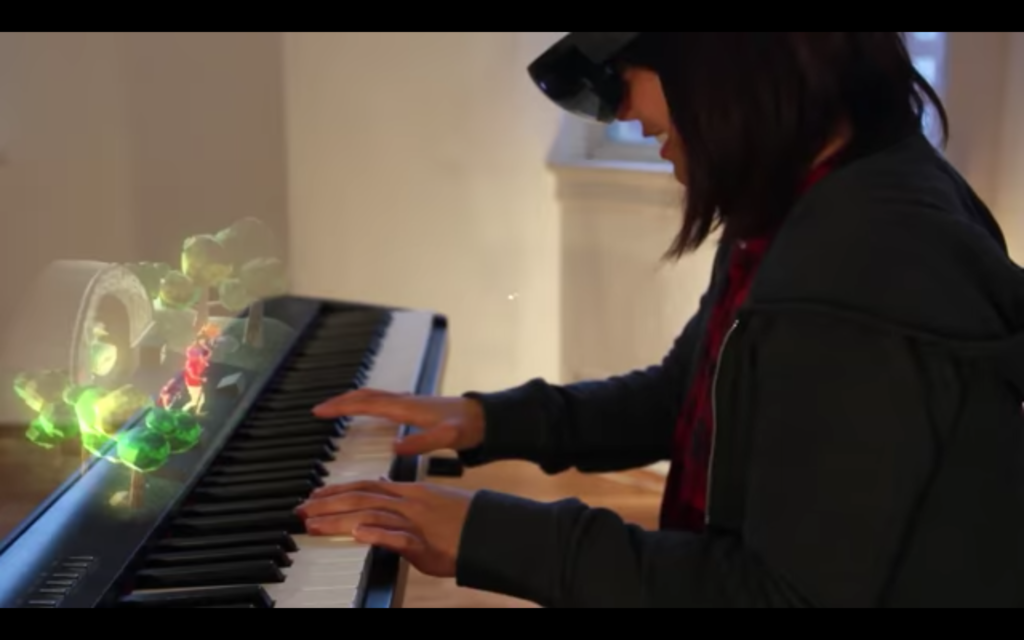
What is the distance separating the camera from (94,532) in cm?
95

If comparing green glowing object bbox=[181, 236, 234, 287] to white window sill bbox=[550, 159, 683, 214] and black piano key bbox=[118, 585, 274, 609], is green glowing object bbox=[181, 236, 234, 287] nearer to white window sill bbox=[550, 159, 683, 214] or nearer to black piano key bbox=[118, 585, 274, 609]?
black piano key bbox=[118, 585, 274, 609]

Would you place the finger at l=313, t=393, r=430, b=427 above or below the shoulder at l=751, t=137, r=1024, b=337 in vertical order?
below

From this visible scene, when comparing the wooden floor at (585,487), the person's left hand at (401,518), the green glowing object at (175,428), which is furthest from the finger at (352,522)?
the wooden floor at (585,487)

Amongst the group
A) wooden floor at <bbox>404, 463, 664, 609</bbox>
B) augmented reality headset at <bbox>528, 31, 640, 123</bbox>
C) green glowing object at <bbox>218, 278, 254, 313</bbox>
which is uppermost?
augmented reality headset at <bbox>528, 31, 640, 123</bbox>

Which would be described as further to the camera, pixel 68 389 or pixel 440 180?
pixel 440 180

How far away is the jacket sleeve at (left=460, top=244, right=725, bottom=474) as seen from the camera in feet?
4.23

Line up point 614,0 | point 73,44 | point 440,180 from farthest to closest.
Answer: point 440,180 → point 73,44 → point 614,0

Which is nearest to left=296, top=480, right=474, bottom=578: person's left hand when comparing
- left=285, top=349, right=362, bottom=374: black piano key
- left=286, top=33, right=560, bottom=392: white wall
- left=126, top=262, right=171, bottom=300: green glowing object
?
left=126, top=262, right=171, bottom=300: green glowing object

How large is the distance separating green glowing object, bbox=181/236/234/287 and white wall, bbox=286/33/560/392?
1.59 m

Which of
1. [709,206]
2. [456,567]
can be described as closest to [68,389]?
[456,567]

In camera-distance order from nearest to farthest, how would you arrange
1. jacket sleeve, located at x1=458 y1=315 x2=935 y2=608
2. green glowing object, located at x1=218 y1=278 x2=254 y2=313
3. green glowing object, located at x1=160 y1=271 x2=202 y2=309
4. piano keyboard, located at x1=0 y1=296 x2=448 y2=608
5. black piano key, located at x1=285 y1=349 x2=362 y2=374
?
jacket sleeve, located at x1=458 y1=315 x2=935 y2=608 < piano keyboard, located at x1=0 y1=296 x2=448 y2=608 < green glowing object, located at x1=160 y1=271 x2=202 y2=309 < green glowing object, located at x1=218 y1=278 x2=254 y2=313 < black piano key, located at x1=285 y1=349 x2=362 y2=374

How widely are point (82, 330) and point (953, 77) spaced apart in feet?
6.25

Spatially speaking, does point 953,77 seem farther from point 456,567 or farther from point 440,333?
point 456,567

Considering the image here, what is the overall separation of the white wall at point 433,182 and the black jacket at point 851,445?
2.16 meters
